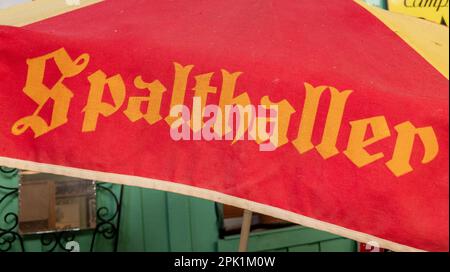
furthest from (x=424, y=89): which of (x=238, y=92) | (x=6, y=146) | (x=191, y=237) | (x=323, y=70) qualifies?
(x=191, y=237)

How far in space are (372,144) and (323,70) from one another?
0.25 metres

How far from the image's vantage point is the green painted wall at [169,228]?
2.85 meters

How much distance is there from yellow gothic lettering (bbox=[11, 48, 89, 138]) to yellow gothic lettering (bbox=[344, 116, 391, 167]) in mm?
796

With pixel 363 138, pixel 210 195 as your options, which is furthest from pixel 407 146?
pixel 210 195

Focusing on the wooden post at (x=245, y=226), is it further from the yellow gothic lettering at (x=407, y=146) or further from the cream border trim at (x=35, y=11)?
the cream border trim at (x=35, y=11)

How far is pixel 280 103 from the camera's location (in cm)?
105

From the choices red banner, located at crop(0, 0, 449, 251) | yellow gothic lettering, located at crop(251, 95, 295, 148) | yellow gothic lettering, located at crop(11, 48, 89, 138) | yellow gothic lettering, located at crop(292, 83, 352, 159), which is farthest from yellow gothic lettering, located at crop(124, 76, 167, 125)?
yellow gothic lettering, located at crop(292, 83, 352, 159)

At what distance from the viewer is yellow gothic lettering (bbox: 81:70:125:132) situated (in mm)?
1071

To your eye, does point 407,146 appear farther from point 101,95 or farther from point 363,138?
point 101,95

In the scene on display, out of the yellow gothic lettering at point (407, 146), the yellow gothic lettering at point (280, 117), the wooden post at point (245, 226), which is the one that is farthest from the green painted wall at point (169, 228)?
the yellow gothic lettering at point (407, 146)

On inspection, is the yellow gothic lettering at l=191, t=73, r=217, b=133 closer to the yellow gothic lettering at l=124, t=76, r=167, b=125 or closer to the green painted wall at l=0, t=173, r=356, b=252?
the yellow gothic lettering at l=124, t=76, r=167, b=125

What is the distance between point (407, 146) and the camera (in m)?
0.99

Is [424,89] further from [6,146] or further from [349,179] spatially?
[6,146]
